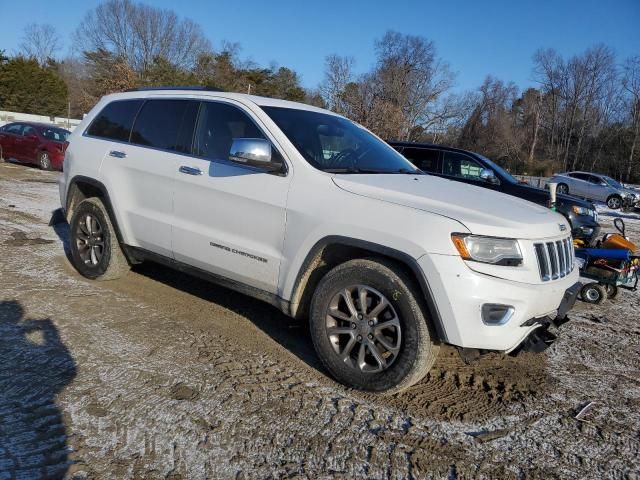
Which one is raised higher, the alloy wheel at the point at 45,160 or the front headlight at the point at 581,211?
the front headlight at the point at 581,211

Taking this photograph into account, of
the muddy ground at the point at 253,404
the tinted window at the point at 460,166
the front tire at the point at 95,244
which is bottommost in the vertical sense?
the muddy ground at the point at 253,404

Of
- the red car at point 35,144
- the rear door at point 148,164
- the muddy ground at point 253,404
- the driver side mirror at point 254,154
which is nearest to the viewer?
the muddy ground at point 253,404

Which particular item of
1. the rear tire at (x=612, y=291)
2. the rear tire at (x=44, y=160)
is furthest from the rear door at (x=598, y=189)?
the rear tire at (x=44, y=160)

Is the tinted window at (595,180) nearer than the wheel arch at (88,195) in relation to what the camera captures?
No

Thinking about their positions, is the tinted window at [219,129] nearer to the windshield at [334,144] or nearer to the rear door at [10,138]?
the windshield at [334,144]

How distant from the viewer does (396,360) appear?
3.15 metres

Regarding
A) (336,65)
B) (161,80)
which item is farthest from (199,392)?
(161,80)

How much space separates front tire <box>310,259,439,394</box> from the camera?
10.1 feet

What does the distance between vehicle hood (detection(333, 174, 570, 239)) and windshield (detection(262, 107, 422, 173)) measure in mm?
301

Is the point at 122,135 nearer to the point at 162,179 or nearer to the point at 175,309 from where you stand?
the point at 162,179

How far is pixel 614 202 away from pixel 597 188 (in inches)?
51.2

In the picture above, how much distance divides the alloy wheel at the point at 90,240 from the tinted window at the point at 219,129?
155 centimetres

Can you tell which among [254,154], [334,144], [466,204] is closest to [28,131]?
[334,144]

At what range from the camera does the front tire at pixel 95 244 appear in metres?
4.95
